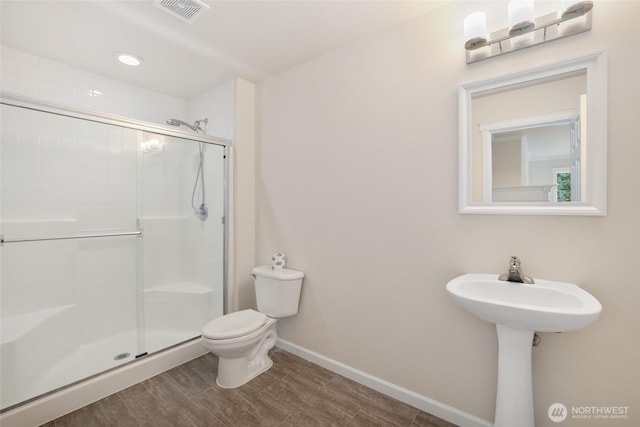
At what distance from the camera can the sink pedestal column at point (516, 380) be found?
1.19 meters

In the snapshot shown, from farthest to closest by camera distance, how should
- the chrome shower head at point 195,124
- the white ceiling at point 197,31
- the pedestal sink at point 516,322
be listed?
the chrome shower head at point 195,124 < the white ceiling at point 197,31 < the pedestal sink at point 516,322

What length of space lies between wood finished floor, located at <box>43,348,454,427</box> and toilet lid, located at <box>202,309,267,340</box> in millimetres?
376

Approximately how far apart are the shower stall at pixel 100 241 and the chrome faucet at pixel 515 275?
6.94 feet

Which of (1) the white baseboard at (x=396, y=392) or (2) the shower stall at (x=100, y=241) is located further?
(2) the shower stall at (x=100, y=241)

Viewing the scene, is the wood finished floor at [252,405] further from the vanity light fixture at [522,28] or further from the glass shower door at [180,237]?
the vanity light fixture at [522,28]

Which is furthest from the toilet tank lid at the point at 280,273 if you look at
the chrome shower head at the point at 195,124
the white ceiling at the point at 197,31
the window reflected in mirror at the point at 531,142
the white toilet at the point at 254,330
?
the white ceiling at the point at 197,31

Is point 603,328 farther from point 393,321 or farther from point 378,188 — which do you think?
point 378,188

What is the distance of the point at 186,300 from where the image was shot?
8.00 feet


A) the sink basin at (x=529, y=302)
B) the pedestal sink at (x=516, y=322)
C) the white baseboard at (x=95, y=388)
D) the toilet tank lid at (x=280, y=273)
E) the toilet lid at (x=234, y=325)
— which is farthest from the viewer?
the toilet tank lid at (x=280, y=273)

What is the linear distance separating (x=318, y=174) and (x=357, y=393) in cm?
150

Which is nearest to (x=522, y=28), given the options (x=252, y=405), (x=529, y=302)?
(x=529, y=302)

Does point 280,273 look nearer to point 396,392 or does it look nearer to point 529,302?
point 396,392

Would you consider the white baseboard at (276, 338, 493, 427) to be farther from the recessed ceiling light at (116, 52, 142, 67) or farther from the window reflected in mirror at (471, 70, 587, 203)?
the recessed ceiling light at (116, 52, 142, 67)

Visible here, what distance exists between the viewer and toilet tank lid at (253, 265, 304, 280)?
2.13m
